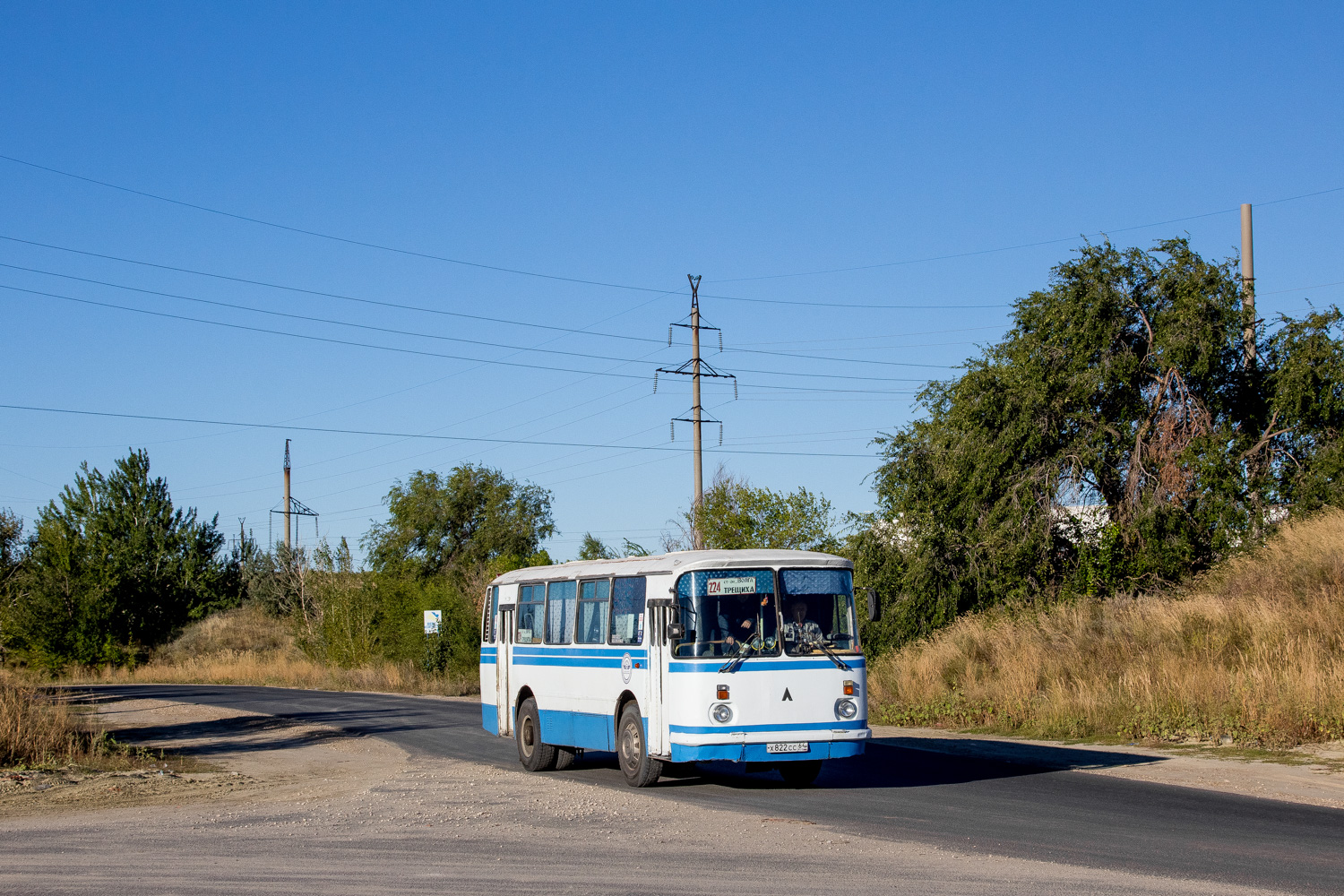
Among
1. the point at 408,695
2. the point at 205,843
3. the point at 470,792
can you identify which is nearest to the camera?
the point at 205,843

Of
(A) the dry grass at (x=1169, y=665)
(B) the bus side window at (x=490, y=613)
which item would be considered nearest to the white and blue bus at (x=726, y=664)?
(B) the bus side window at (x=490, y=613)

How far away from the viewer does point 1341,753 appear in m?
17.4

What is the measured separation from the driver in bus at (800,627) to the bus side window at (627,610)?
1895 mm

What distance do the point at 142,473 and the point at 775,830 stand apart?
236ft

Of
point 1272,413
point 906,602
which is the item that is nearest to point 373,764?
point 906,602

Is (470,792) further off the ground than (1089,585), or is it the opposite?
(1089,585)

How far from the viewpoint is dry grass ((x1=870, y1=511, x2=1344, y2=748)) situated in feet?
64.6

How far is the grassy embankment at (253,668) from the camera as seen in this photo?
49.3 metres

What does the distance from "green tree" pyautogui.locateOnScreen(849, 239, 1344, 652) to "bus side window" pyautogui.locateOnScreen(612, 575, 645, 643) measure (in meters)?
18.6

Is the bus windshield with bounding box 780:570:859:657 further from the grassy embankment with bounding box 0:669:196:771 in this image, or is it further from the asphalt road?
the grassy embankment with bounding box 0:669:196:771

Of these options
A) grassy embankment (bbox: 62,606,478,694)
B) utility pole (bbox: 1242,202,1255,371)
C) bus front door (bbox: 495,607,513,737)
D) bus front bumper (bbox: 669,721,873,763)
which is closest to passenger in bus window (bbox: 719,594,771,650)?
bus front bumper (bbox: 669,721,873,763)

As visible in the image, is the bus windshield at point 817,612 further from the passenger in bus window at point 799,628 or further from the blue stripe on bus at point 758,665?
the blue stripe on bus at point 758,665

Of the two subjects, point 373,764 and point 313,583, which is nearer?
point 373,764

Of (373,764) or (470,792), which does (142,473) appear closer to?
(373,764)
